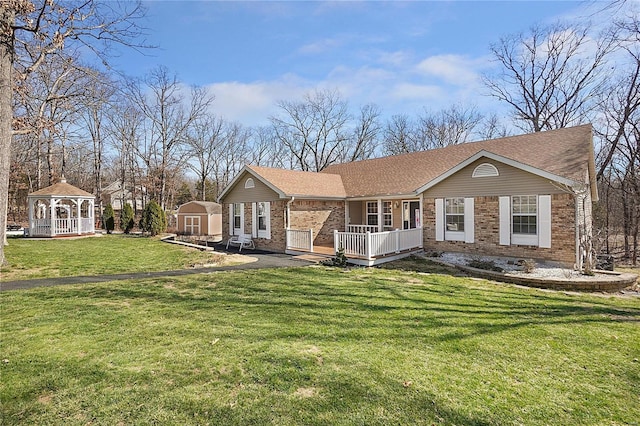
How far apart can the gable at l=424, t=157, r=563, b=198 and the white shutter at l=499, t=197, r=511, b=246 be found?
331 millimetres

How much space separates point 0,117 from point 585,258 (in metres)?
16.9

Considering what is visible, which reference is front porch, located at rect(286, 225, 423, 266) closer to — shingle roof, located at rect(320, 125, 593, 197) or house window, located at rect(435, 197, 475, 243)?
house window, located at rect(435, 197, 475, 243)

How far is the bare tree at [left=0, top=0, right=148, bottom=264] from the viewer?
22.5ft

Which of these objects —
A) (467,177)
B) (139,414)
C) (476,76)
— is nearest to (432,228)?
(467,177)

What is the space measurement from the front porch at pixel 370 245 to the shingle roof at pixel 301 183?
7.02 ft

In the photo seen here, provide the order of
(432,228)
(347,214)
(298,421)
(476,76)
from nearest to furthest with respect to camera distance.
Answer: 1. (298,421)
2. (432,228)
3. (347,214)
4. (476,76)

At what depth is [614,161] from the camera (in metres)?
20.1

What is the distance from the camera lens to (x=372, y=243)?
12.2 meters

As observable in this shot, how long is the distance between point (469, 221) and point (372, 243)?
413 cm

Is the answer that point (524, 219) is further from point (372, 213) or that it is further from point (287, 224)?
point (287, 224)

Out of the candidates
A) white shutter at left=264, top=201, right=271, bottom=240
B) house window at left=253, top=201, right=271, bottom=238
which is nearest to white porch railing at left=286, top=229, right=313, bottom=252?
white shutter at left=264, top=201, right=271, bottom=240

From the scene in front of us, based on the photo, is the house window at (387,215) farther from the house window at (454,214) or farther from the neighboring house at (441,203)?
the house window at (454,214)

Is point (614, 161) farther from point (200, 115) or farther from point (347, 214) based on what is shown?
point (200, 115)

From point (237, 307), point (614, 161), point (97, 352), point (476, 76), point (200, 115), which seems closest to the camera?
point (97, 352)
